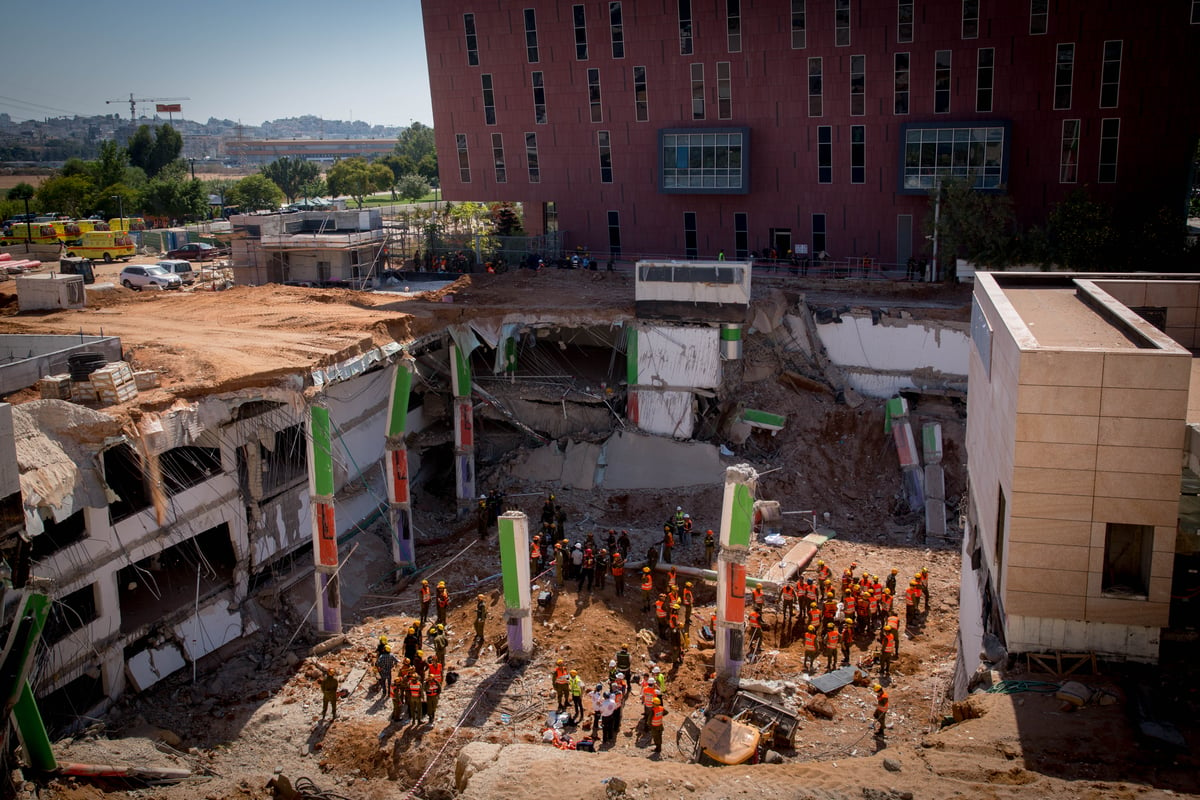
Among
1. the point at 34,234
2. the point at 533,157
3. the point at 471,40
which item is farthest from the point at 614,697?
the point at 34,234

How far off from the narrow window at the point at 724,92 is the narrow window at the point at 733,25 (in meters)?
0.70

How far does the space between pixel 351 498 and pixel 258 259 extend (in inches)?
631

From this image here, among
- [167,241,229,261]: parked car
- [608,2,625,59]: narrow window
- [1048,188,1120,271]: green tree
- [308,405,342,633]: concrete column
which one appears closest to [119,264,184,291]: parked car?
[167,241,229,261]: parked car

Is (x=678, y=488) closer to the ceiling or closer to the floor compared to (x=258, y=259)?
closer to the floor

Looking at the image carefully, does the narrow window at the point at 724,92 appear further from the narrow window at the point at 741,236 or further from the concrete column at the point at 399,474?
the concrete column at the point at 399,474

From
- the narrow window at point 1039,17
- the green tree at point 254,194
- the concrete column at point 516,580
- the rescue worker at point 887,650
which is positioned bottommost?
the rescue worker at point 887,650

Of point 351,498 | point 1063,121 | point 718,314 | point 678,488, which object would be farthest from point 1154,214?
point 351,498

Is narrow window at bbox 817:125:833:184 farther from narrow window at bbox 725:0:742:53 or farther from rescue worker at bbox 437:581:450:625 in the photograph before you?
rescue worker at bbox 437:581:450:625

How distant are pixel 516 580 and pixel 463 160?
30.6 m

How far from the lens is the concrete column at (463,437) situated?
98.4 ft

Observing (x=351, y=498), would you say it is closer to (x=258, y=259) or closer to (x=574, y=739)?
(x=574, y=739)

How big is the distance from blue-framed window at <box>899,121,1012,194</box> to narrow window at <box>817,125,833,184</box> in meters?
2.91

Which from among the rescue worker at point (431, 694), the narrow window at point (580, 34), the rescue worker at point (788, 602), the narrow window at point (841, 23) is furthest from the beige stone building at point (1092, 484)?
the narrow window at point (580, 34)

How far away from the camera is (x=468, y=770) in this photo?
15.9 meters
